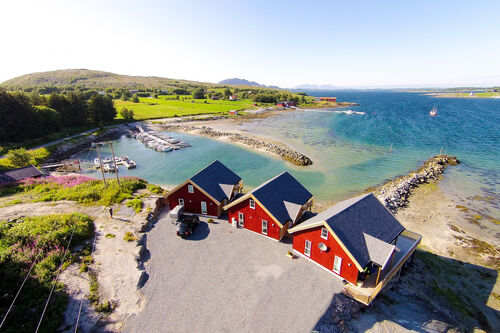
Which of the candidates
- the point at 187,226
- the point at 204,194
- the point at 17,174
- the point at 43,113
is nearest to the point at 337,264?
the point at 187,226

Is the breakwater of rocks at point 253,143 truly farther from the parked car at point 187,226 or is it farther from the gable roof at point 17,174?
the gable roof at point 17,174

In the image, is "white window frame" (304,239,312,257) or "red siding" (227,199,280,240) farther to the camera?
"red siding" (227,199,280,240)

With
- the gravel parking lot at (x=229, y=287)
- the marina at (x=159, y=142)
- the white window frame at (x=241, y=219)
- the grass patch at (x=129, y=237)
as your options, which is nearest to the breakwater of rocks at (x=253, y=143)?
the marina at (x=159, y=142)

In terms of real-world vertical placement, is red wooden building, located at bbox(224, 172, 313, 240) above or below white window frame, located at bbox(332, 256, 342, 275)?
above

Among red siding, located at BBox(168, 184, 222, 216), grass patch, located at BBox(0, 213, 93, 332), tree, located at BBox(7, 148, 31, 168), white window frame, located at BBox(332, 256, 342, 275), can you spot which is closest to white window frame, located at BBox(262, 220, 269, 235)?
red siding, located at BBox(168, 184, 222, 216)

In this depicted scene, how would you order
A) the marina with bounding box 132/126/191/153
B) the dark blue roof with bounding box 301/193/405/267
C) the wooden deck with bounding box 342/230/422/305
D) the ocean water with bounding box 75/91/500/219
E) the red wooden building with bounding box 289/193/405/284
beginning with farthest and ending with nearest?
the marina with bounding box 132/126/191/153 → the ocean water with bounding box 75/91/500/219 → the dark blue roof with bounding box 301/193/405/267 → the red wooden building with bounding box 289/193/405/284 → the wooden deck with bounding box 342/230/422/305

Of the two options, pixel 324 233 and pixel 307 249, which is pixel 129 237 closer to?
pixel 307 249

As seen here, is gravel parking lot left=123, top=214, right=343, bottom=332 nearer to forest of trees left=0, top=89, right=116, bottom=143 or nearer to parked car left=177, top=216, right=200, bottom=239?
parked car left=177, top=216, right=200, bottom=239

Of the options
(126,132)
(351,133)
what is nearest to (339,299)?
(351,133)

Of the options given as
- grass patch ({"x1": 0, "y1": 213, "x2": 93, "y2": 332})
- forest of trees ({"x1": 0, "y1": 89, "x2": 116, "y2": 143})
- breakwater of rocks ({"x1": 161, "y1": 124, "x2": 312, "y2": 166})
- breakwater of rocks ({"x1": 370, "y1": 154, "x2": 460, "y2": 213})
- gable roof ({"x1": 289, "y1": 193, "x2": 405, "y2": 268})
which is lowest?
breakwater of rocks ({"x1": 370, "y1": 154, "x2": 460, "y2": 213})
